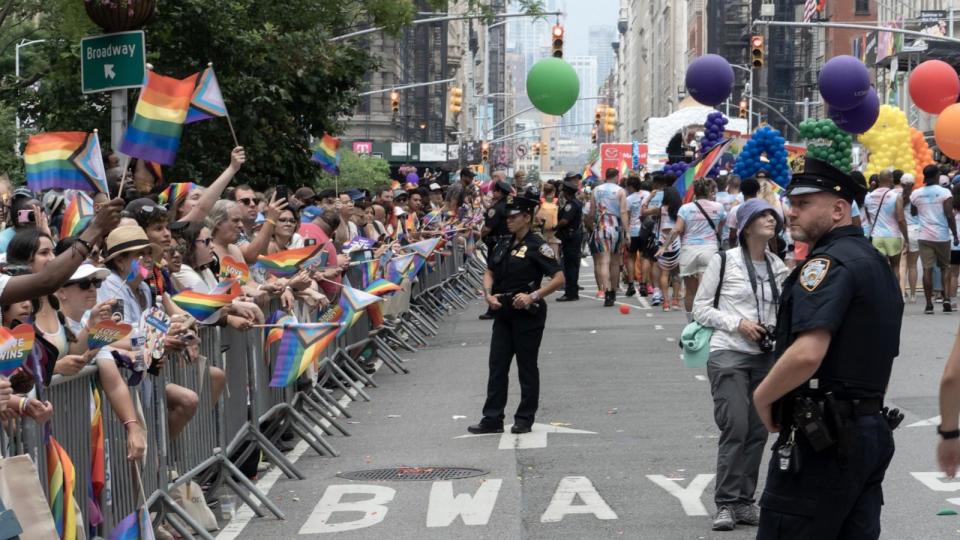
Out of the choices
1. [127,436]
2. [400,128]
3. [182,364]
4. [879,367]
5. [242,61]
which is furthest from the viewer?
[400,128]

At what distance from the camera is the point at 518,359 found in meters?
12.8

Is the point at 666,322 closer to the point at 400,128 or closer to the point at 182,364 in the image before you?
the point at 182,364

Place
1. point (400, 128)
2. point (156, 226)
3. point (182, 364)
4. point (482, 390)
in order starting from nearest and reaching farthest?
point (182, 364) < point (156, 226) < point (482, 390) < point (400, 128)

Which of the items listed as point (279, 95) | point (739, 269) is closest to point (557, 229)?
point (279, 95)

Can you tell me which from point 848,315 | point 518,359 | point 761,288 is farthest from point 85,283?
point 518,359

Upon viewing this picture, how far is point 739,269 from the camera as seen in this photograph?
9.22m

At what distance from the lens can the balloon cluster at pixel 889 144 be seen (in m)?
33.5

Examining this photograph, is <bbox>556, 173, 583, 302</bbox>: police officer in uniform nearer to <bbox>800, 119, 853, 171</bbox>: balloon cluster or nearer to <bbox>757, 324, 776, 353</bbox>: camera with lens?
<bbox>800, 119, 853, 171</bbox>: balloon cluster

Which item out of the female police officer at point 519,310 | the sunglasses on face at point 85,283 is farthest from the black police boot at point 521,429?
the sunglasses on face at point 85,283

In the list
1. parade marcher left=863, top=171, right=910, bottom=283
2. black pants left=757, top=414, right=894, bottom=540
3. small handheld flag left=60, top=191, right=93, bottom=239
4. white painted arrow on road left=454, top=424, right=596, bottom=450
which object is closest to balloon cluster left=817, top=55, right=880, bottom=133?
parade marcher left=863, top=171, right=910, bottom=283

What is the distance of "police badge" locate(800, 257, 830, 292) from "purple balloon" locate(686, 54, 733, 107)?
26.0 metres

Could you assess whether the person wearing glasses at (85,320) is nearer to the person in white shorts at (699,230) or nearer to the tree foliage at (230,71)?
the tree foliage at (230,71)

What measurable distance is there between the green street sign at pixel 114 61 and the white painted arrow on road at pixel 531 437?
3.75 m

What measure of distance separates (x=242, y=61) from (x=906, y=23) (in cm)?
4952
